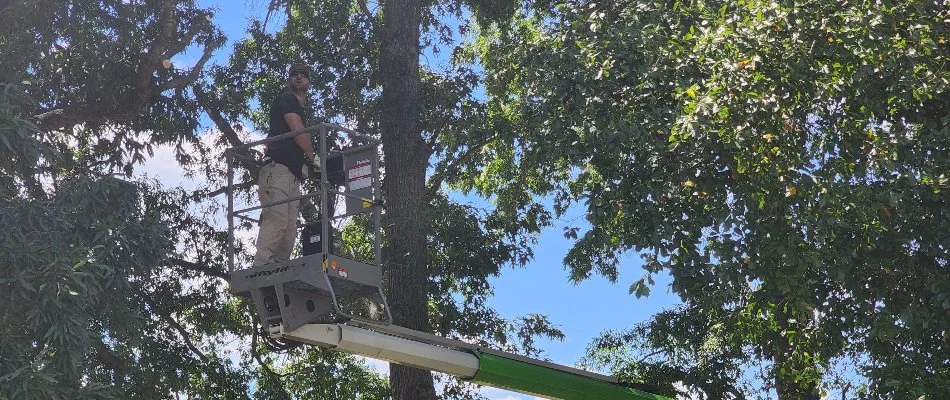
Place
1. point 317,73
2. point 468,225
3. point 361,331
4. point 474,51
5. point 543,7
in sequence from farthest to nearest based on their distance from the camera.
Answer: point 474,51, point 543,7, point 317,73, point 468,225, point 361,331

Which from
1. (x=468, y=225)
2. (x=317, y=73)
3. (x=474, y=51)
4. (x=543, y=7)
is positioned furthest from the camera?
(x=474, y=51)

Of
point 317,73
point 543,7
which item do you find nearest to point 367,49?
point 317,73

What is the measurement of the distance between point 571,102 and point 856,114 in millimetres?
2779

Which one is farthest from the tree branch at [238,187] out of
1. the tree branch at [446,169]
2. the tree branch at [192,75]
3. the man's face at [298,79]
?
the man's face at [298,79]

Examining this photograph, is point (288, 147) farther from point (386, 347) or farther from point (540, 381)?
point (540, 381)

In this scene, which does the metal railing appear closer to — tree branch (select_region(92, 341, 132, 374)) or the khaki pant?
the khaki pant

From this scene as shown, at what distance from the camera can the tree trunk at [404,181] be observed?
1528cm

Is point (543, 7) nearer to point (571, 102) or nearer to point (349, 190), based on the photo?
point (571, 102)

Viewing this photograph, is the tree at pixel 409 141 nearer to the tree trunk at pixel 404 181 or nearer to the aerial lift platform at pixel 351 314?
the tree trunk at pixel 404 181

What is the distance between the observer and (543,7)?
1794 cm

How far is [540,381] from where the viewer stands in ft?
39.1

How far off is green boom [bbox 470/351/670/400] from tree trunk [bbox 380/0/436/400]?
3.32 meters

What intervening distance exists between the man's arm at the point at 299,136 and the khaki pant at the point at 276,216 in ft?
1.22

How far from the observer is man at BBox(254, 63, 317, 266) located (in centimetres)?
1085
